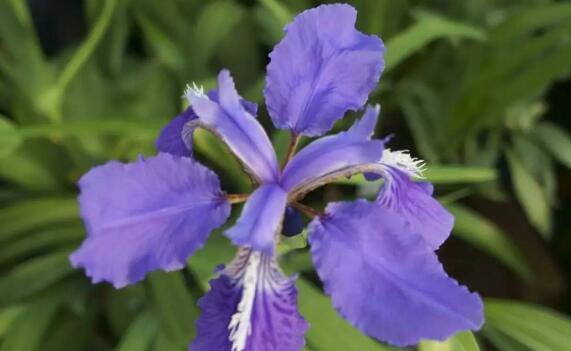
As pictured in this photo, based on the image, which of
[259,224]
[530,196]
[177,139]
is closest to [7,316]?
[177,139]

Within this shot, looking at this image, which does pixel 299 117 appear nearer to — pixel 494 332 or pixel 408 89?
pixel 494 332

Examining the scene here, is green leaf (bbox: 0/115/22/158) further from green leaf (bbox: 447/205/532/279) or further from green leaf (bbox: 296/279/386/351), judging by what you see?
green leaf (bbox: 447/205/532/279)

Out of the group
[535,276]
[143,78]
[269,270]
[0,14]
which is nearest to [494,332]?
[535,276]

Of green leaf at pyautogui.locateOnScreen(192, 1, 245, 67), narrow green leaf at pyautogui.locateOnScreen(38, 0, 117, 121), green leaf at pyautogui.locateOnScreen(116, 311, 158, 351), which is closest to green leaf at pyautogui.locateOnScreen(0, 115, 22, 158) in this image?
narrow green leaf at pyautogui.locateOnScreen(38, 0, 117, 121)

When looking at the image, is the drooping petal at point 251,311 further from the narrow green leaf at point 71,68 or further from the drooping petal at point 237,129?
the narrow green leaf at point 71,68

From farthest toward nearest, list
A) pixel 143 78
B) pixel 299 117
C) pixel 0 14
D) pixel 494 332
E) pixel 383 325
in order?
pixel 143 78 < pixel 0 14 < pixel 494 332 < pixel 299 117 < pixel 383 325

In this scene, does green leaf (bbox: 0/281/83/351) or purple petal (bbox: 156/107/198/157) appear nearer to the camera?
purple petal (bbox: 156/107/198/157)
